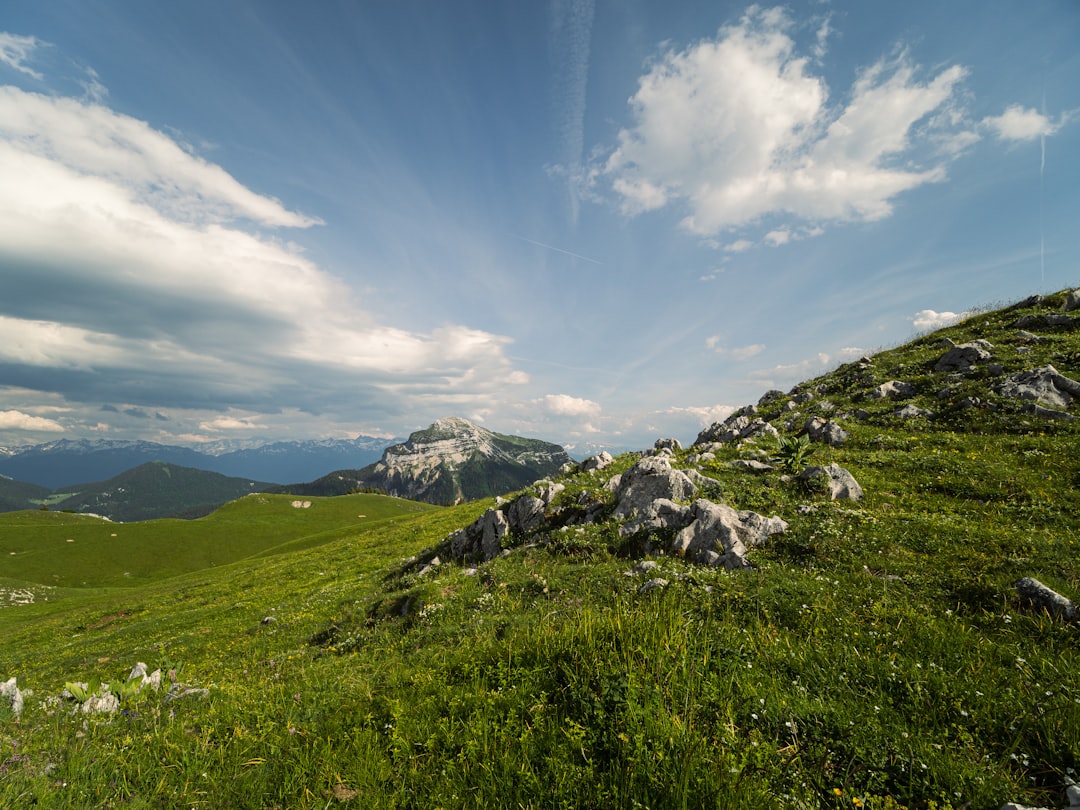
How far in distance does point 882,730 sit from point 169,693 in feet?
43.6

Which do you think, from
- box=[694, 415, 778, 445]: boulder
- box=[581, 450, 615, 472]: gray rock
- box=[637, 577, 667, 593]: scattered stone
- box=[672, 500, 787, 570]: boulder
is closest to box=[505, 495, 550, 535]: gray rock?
box=[581, 450, 615, 472]: gray rock

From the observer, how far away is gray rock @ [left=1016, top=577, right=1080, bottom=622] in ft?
25.8

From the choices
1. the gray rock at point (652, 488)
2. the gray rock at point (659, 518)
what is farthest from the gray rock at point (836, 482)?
the gray rock at point (659, 518)

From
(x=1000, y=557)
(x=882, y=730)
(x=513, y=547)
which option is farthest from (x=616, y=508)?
(x=882, y=730)

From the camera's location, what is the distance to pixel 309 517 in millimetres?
133375

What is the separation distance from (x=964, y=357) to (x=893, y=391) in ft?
16.4

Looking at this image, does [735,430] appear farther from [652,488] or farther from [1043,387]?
[652,488]

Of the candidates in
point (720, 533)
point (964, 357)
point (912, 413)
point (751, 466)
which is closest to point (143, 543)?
point (751, 466)

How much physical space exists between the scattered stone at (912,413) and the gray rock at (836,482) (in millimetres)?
11889

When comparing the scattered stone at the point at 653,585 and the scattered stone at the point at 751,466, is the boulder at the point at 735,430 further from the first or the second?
the scattered stone at the point at 653,585

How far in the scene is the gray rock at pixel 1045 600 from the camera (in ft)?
25.8

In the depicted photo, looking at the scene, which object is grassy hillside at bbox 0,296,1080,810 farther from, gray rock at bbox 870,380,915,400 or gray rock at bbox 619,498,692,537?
gray rock at bbox 870,380,915,400

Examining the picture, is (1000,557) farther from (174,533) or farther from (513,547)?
(174,533)

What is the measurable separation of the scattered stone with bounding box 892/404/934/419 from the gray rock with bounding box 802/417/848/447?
13.2 feet
